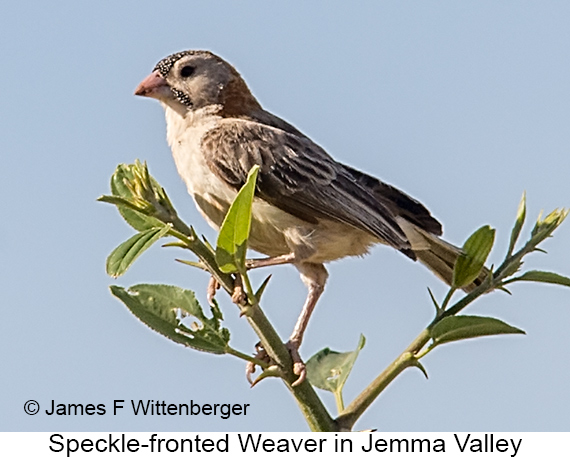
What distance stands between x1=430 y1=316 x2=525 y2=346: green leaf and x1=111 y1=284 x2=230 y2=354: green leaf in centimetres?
66

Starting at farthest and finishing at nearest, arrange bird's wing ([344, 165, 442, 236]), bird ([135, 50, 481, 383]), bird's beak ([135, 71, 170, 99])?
1. bird's beak ([135, 71, 170, 99])
2. bird's wing ([344, 165, 442, 236])
3. bird ([135, 50, 481, 383])

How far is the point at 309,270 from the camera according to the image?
5930 millimetres

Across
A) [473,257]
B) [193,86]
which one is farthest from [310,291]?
[473,257]

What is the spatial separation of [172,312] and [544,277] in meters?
1.22

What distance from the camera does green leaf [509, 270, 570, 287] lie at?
2889mm

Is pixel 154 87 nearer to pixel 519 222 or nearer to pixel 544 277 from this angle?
pixel 519 222

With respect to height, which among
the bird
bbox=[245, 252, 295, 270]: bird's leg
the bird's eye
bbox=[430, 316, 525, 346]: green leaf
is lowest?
bbox=[430, 316, 525, 346]: green leaf

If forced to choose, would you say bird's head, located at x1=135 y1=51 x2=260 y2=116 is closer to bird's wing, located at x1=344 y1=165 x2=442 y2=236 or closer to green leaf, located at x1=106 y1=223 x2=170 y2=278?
bird's wing, located at x1=344 y1=165 x2=442 y2=236

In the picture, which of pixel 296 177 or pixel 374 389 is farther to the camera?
pixel 296 177

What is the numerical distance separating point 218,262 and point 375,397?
0.62 metres

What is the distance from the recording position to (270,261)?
533 centimetres

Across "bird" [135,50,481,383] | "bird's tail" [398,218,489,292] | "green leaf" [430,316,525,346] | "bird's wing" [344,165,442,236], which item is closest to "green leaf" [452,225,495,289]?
"green leaf" [430,316,525,346]
